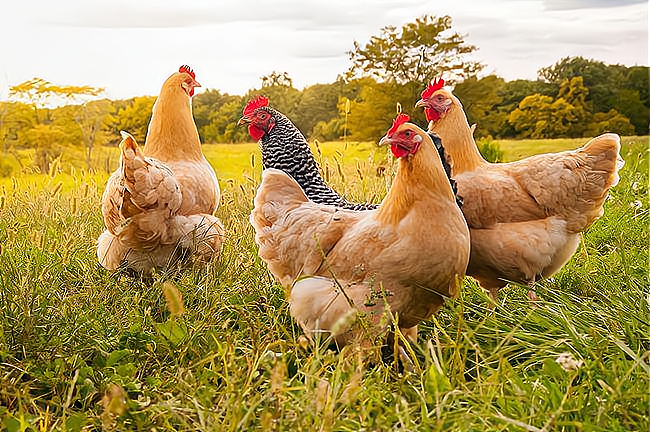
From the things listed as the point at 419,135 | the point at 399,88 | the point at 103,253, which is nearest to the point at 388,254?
the point at 419,135

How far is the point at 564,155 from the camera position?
309cm

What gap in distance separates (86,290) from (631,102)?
292 inches

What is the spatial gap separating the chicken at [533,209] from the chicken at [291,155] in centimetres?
56

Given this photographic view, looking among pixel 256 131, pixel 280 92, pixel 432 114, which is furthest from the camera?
pixel 280 92

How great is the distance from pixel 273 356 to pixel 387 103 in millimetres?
5927

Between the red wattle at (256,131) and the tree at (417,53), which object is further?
the tree at (417,53)

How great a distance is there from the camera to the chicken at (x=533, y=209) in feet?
9.74

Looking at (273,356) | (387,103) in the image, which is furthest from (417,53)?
(273,356)

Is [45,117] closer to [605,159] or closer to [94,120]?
[94,120]

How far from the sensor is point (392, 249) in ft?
7.43

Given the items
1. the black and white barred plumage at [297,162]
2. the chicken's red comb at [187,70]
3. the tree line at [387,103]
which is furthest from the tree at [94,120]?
the black and white barred plumage at [297,162]

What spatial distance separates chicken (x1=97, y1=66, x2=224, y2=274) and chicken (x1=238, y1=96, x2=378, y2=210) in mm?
511

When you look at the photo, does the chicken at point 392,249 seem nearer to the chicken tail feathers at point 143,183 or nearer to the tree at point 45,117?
the chicken tail feathers at point 143,183

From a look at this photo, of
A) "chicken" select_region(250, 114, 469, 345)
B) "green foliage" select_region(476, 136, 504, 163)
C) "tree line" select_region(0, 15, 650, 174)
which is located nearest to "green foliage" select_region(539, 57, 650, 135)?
"tree line" select_region(0, 15, 650, 174)
